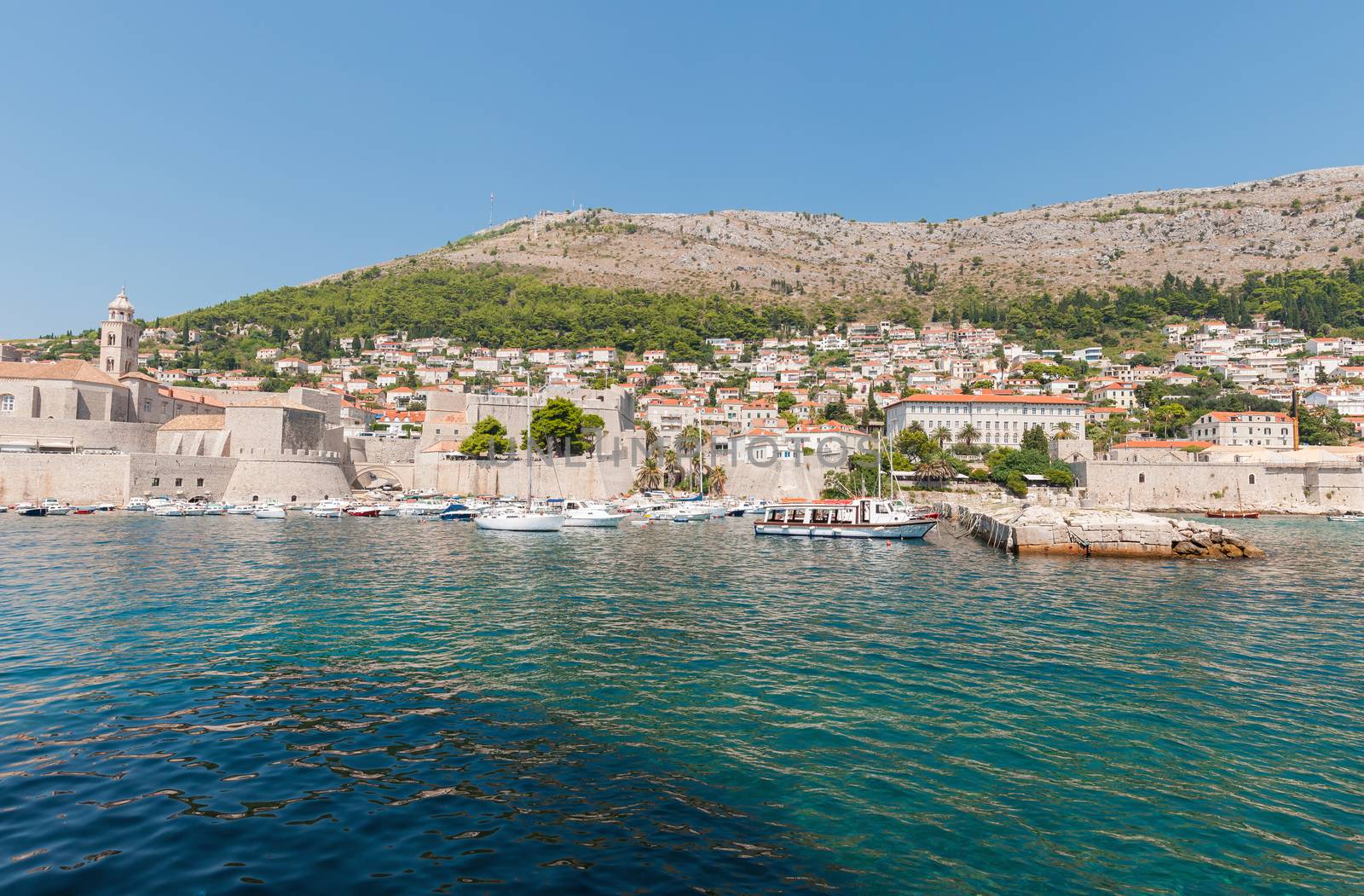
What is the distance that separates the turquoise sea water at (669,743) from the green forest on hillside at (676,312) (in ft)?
340

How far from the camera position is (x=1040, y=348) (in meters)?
110

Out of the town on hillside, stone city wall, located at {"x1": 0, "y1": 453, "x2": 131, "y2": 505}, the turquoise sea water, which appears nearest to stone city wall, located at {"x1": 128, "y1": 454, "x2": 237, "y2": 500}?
the town on hillside

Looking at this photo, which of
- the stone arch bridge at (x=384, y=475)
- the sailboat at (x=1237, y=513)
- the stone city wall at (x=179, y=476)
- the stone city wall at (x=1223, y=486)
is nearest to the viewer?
the stone city wall at (x=179, y=476)

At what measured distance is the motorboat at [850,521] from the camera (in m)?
30.8

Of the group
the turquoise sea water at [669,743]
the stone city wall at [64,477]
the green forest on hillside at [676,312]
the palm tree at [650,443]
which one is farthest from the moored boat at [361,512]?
the green forest on hillside at [676,312]

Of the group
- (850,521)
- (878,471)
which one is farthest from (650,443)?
(850,521)

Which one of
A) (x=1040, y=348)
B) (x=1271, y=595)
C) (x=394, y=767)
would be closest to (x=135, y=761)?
(x=394, y=767)

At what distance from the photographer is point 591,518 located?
116 feet

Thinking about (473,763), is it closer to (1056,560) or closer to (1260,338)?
(1056,560)

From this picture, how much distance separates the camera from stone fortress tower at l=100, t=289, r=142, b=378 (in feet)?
163

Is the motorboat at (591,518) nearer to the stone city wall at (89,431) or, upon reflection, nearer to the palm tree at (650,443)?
the palm tree at (650,443)

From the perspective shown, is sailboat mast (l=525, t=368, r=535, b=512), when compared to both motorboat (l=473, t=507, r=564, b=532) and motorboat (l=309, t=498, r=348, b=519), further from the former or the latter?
motorboat (l=309, t=498, r=348, b=519)

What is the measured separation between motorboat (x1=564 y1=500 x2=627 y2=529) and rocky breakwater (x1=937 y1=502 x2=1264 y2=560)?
17674 mm

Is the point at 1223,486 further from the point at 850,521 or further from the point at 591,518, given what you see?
the point at 591,518
